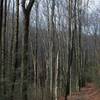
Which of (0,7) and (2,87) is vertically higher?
(0,7)

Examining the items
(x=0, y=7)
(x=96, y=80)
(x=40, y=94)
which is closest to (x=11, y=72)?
(x=0, y=7)

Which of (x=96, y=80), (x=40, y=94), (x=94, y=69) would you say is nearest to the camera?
(x=40, y=94)

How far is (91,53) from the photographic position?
203 feet

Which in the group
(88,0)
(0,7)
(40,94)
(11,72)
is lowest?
(40,94)

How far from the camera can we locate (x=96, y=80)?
26641 millimetres

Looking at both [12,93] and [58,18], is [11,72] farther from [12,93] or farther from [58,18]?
[58,18]

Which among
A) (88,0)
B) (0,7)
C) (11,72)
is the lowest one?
(11,72)

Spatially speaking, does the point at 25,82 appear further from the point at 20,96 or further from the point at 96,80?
the point at 96,80

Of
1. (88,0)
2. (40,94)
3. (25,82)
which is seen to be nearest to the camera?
(25,82)

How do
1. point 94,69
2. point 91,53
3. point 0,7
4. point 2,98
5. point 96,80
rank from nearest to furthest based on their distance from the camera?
point 2,98 → point 0,7 → point 96,80 → point 94,69 → point 91,53

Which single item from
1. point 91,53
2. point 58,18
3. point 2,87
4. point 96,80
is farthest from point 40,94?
point 91,53

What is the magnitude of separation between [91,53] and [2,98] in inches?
2003

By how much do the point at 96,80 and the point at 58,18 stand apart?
14.6 m

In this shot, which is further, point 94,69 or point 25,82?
point 94,69
